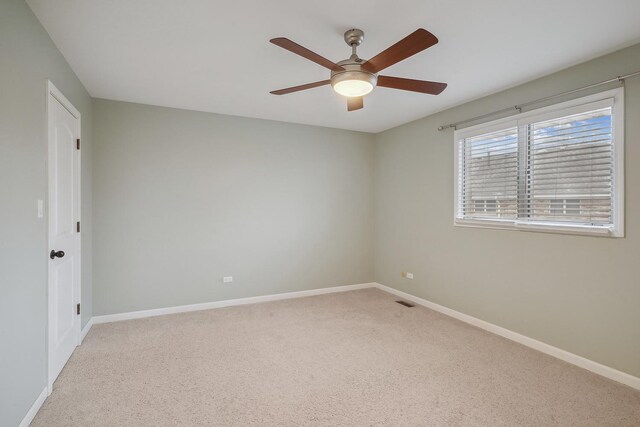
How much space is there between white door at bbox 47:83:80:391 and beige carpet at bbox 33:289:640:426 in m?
0.25

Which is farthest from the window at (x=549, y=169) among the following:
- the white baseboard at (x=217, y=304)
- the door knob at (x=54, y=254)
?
the door knob at (x=54, y=254)

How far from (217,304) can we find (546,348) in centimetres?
363

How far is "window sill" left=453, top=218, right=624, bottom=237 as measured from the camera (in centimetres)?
250

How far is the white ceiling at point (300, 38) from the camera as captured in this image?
6.34 feet

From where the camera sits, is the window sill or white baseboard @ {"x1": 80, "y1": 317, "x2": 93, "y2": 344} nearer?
the window sill


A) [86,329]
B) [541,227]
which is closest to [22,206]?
[86,329]

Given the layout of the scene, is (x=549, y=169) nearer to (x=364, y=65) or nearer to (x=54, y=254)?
(x=364, y=65)

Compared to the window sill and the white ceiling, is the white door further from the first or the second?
the window sill

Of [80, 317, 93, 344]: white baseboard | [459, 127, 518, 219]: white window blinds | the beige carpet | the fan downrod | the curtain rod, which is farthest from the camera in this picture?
[459, 127, 518, 219]: white window blinds

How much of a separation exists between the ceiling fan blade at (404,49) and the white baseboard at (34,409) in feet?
9.74

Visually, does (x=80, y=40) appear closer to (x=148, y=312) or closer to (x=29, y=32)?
(x=29, y=32)

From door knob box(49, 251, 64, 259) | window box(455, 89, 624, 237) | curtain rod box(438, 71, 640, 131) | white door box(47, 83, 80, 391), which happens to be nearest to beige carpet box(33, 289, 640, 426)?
white door box(47, 83, 80, 391)

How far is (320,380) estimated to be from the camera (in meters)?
2.41

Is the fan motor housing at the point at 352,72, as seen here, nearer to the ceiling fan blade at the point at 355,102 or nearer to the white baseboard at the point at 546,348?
the ceiling fan blade at the point at 355,102
